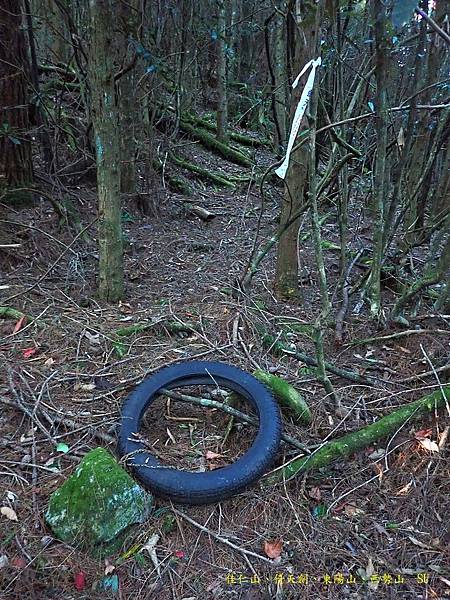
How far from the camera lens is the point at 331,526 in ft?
7.22

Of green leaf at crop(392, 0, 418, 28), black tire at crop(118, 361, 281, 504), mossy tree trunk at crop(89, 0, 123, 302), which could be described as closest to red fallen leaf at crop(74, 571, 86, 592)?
black tire at crop(118, 361, 281, 504)

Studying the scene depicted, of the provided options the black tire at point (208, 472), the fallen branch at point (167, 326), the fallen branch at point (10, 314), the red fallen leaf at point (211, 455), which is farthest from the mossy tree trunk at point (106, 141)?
the red fallen leaf at point (211, 455)

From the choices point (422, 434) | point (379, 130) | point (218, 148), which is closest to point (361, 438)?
point (422, 434)

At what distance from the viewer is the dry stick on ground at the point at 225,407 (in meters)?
2.51

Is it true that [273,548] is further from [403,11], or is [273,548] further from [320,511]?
[403,11]

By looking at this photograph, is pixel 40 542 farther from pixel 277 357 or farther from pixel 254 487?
pixel 277 357

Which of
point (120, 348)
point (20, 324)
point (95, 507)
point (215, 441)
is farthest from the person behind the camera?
point (20, 324)

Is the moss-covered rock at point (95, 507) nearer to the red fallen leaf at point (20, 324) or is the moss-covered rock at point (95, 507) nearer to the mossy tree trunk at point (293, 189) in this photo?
the red fallen leaf at point (20, 324)

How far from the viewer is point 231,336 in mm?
3416

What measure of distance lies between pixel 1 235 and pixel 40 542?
10.1 ft

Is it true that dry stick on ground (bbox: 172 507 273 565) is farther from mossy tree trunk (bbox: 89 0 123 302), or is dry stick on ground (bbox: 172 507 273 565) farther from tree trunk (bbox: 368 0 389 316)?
mossy tree trunk (bbox: 89 0 123 302)

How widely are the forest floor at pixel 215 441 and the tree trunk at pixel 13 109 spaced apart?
65 cm

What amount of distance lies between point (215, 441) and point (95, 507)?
809mm

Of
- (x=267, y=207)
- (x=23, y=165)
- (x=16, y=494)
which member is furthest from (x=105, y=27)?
(x=267, y=207)
